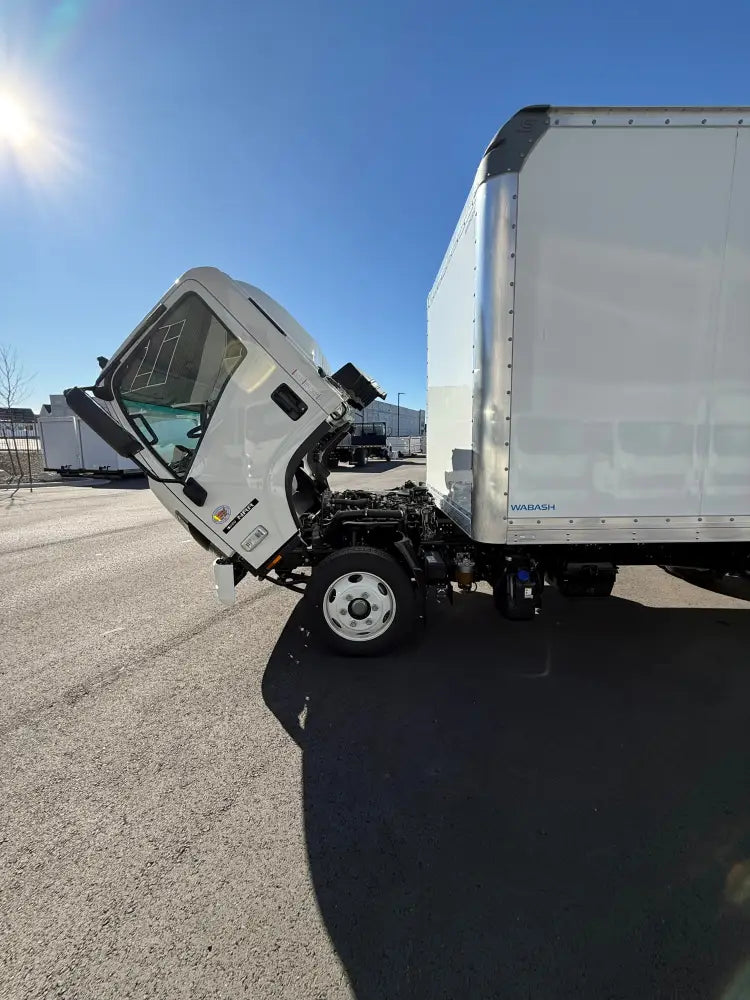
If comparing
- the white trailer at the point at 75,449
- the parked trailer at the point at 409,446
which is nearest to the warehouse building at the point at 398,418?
the parked trailer at the point at 409,446

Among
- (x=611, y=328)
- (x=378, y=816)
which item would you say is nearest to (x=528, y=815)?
(x=378, y=816)

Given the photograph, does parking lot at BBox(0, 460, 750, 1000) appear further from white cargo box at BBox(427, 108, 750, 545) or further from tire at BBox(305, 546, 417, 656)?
white cargo box at BBox(427, 108, 750, 545)

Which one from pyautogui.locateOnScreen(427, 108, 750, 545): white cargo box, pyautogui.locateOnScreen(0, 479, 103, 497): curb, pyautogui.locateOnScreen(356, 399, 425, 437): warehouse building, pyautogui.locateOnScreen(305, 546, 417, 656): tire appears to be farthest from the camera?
pyautogui.locateOnScreen(356, 399, 425, 437): warehouse building

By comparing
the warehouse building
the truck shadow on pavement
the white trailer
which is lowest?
the truck shadow on pavement

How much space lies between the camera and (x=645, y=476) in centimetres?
305

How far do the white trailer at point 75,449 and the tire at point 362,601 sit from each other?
69.3ft

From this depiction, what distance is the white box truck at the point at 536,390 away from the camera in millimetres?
2779

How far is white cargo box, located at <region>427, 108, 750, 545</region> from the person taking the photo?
109 inches

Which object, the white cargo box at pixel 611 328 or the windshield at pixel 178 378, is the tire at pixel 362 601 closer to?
the white cargo box at pixel 611 328

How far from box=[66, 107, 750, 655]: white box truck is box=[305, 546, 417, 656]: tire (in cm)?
2

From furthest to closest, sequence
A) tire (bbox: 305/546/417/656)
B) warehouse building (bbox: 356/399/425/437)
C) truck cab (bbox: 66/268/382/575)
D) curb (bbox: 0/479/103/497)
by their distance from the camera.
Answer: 1. warehouse building (bbox: 356/399/425/437)
2. curb (bbox: 0/479/103/497)
3. tire (bbox: 305/546/417/656)
4. truck cab (bbox: 66/268/382/575)

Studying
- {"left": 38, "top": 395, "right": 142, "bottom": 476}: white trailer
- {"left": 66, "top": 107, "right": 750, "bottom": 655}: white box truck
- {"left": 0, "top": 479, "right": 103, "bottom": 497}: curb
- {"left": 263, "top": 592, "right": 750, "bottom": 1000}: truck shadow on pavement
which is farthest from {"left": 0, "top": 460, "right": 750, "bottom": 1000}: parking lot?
{"left": 38, "top": 395, "right": 142, "bottom": 476}: white trailer

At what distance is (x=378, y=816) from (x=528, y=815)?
0.73 meters

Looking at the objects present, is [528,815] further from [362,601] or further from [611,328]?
[611,328]
